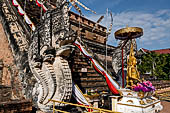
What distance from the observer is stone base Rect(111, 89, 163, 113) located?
16.5 feet

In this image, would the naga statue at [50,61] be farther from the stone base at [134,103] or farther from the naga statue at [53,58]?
the stone base at [134,103]

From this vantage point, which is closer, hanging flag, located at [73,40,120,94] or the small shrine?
the small shrine

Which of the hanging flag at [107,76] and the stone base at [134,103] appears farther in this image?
the hanging flag at [107,76]

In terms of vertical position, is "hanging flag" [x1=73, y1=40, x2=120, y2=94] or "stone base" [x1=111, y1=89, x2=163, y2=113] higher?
"hanging flag" [x1=73, y1=40, x2=120, y2=94]

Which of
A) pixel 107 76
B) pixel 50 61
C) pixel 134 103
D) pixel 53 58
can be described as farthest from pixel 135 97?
pixel 50 61

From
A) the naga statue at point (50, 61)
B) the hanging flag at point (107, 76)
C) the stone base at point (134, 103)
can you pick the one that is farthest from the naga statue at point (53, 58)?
the stone base at point (134, 103)

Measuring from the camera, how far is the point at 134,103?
5.23 m

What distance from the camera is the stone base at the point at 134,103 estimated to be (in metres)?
5.03

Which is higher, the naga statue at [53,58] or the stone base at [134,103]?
the naga statue at [53,58]

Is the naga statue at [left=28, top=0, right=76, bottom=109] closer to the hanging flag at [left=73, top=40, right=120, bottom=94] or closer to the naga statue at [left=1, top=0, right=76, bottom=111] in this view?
the naga statue at [left=1, top=0, right=76, bottom=111]

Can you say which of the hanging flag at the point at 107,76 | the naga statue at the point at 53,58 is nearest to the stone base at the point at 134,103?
the hanging flag at the point at 107,76

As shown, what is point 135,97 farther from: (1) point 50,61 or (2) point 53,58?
(1) point 50,61

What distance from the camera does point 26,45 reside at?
8625 mm

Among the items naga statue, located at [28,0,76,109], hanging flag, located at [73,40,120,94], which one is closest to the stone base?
hanging flag, located at [73,40,120,94]
